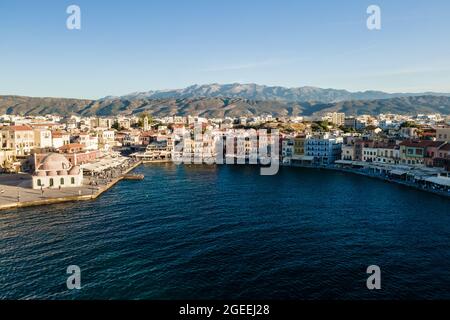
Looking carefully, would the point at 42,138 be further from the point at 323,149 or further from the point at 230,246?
the point at 230,246

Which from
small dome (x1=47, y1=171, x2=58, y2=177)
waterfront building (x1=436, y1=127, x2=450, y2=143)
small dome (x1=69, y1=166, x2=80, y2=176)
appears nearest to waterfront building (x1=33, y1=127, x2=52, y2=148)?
small dome (x1=69, y1=166, x2=80, y2=176)

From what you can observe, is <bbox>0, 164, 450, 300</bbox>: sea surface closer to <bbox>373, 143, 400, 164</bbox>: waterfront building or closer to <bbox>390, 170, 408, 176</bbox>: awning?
<bbox>390, 170, 408, 176</bbox>: awning

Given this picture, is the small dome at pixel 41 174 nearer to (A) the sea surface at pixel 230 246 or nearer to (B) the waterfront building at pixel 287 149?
(A) the sea surface at pixel 230 246

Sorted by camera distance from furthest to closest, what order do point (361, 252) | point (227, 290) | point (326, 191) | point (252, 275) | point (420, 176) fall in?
point (420, 176) < point (326, 191) < point (361, 252) < point (252, 275) < point (227, 290)

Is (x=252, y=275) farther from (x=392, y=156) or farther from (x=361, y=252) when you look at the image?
(x=392, y=156)

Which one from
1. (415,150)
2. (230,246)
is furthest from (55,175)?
(415,150)
